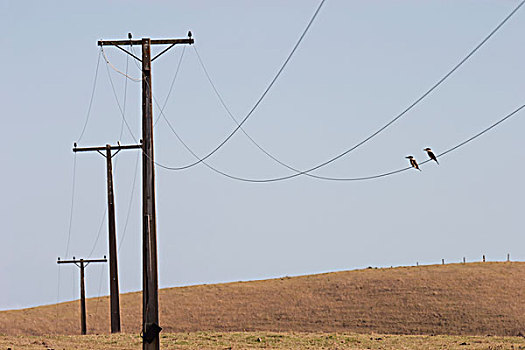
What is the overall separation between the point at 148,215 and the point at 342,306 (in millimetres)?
43361

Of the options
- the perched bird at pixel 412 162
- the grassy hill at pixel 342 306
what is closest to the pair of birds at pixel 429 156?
the perched bird at pixel 412 162

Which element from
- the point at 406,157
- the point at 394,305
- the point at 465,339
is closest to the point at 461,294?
the point at 394,305

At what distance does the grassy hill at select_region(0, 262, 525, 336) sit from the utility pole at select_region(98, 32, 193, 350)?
35.3 meters

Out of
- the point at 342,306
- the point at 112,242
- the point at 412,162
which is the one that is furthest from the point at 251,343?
the point at 342,306

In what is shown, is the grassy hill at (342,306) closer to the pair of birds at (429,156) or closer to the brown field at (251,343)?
the brown field at (251,343)

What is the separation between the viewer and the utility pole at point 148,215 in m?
27.2

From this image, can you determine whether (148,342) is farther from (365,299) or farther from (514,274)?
(514,274)

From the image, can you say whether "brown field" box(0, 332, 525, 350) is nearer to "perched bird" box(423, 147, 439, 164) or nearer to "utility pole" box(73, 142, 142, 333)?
"utility pole" box(73, 142, 142, 333)

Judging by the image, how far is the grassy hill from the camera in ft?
209

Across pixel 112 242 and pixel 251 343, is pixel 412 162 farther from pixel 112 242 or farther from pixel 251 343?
pixel 112 242

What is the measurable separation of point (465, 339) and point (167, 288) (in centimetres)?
4293

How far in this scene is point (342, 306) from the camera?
69312mm

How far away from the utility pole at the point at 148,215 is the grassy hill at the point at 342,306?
3531 cm

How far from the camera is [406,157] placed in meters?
26.5
